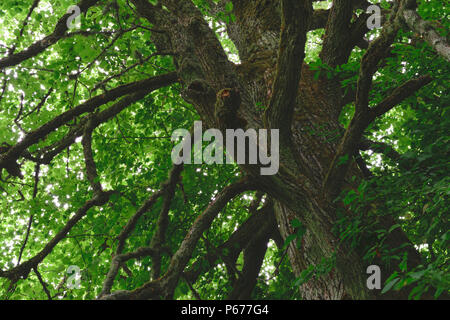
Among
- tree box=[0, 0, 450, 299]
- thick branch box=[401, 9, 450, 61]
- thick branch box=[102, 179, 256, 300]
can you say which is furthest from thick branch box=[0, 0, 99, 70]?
thick branch box=[401, 9, 450, 61]

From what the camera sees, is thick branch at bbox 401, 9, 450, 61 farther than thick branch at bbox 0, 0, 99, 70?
No

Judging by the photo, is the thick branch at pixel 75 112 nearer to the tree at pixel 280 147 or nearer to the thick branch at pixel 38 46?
the tree at pixel 280 147

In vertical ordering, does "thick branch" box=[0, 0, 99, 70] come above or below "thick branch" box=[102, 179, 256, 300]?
above

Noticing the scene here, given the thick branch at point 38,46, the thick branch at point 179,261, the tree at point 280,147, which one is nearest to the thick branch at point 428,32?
the tree at point 280,147

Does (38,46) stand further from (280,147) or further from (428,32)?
(428,32)

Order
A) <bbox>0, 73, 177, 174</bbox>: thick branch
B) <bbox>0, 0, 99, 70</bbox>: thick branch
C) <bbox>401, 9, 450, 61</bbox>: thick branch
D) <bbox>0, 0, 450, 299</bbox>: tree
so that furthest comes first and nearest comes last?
<bbox>0, 0, 99, 70</bbox>: thick branch
<bbox>0, 73, 177, 174</bbox>: thick branch
<bbox>0, 0, 450, 299</bbox>: tree
<bbox>401, 9, 450, 61</bbox>: thick branch

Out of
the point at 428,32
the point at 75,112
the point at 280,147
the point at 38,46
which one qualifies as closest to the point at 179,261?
the point at 280,147

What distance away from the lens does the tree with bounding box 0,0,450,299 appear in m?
2.87

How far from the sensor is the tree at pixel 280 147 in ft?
9.43

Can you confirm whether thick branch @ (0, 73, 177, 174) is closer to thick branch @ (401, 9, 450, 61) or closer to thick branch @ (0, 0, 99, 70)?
thick branch @ (0, 0, 99, 70)

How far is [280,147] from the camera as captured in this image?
11.7 ft

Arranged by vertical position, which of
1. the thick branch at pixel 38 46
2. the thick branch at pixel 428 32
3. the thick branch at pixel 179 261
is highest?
the thick branch at pixel 38 46

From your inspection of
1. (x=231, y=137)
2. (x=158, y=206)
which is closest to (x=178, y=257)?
(x=231, y=137)

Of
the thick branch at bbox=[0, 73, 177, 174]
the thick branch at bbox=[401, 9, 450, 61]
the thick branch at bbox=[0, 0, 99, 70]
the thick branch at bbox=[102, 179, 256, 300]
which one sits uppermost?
the thick branch at bbox=[0, 0, 99, 70]
